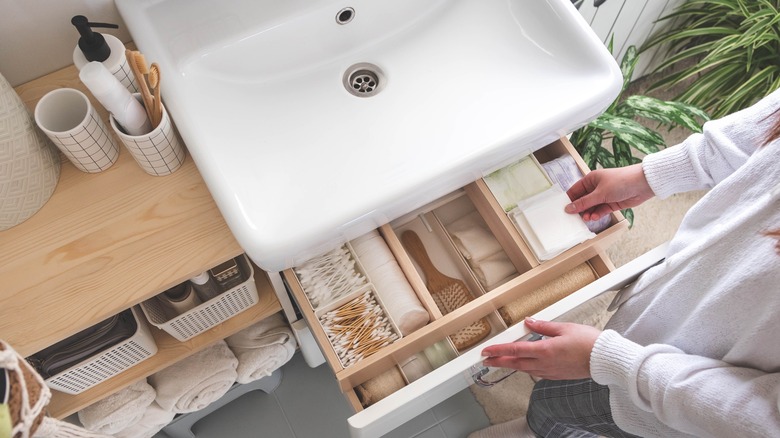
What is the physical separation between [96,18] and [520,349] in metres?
0.76

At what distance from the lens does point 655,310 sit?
0.84m

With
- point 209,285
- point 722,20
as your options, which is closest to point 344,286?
point 209,285

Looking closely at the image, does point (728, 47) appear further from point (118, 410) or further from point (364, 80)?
point (118, 410)

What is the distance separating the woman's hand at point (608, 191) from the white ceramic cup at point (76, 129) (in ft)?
2.16

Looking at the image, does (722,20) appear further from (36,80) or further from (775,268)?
(36,80)

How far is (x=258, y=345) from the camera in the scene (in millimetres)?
1205

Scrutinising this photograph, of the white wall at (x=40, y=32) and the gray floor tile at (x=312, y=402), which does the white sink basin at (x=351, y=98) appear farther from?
the gray floor tile at (x=312, y=402)

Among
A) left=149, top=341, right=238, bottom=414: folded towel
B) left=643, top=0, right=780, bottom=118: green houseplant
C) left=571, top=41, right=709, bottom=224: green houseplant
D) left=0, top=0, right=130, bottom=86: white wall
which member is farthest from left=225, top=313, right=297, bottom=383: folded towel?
left=643, top=0, right=780, bottom=118: green houseplant

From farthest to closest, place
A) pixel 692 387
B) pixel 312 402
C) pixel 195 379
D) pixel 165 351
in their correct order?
1. pixel 312 402
2. pixel 195 379
3. pixel 165 351
4. pixel 692 387

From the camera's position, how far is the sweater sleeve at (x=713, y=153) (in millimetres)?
751

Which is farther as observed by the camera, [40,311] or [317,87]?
[317,87]

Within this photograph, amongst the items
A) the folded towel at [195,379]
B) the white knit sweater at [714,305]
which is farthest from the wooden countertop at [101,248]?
the white knit sweater at [714,305]

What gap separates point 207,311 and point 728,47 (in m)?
1.32

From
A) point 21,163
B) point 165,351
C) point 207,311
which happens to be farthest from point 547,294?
point 21,163
